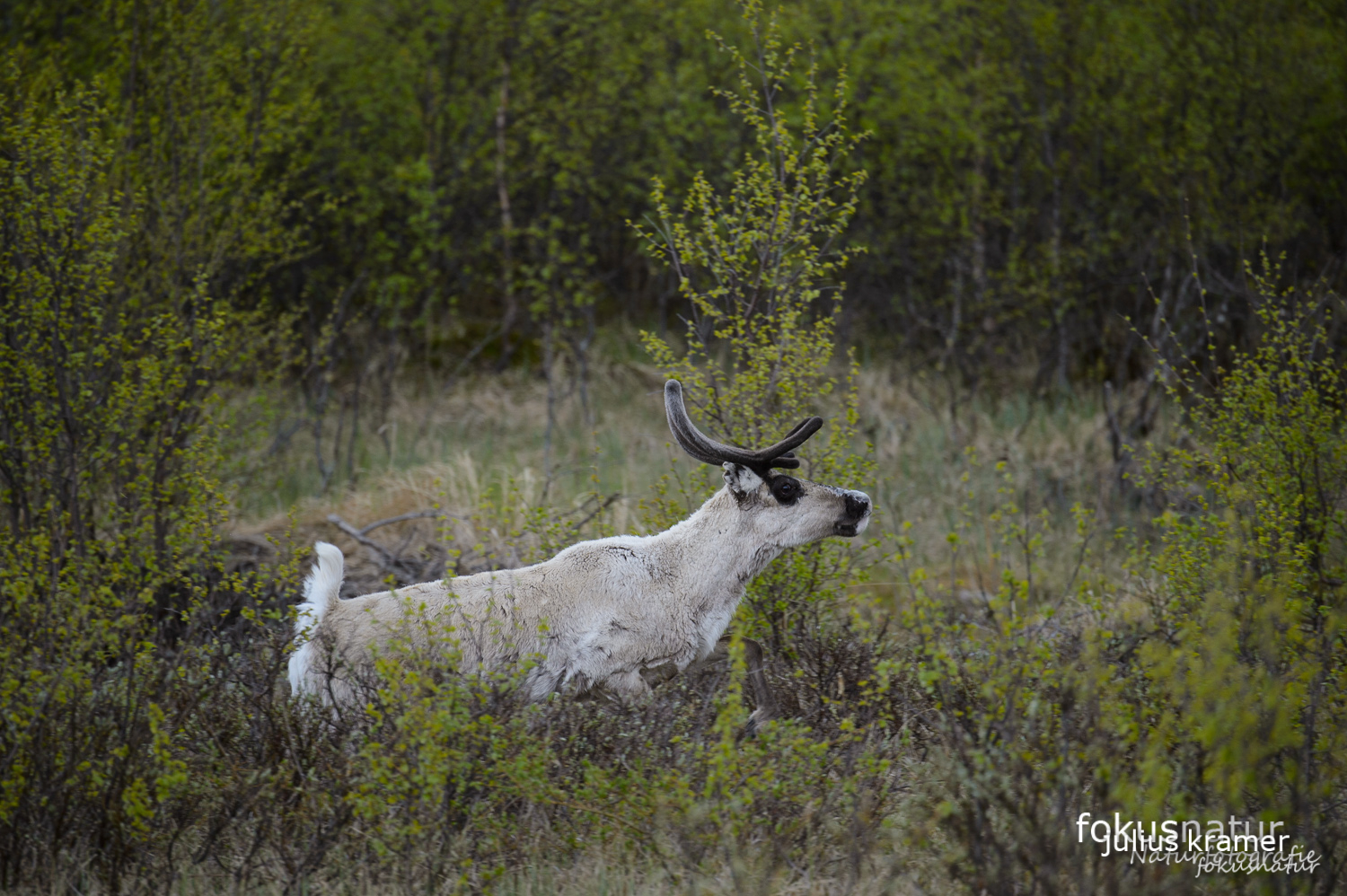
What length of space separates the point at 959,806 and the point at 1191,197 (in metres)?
11.9

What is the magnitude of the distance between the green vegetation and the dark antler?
1.91ft

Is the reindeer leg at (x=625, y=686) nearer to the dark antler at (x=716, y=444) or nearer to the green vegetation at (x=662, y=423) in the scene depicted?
the green vegetation at (x=662, y=423)

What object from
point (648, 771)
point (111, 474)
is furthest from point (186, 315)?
point (648, 771)

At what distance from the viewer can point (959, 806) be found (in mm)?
3818

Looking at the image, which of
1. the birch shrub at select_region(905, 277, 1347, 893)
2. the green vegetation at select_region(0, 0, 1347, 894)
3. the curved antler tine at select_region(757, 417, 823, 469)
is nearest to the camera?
the birch shrub at select_region(905, 277, 1347, 893)

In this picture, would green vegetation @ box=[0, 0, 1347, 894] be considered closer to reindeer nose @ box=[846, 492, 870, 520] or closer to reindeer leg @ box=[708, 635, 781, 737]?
reindeer leg @ box=[708, 635, 781, 737]

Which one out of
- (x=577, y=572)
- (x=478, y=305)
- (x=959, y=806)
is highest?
(x=959, y=806)

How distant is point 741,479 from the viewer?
19.6 feet

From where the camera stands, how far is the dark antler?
5.77 meters

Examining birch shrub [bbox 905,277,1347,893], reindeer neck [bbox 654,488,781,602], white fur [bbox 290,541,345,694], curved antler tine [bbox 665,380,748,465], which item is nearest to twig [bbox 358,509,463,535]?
white fur [bbox 290,541,345,694]

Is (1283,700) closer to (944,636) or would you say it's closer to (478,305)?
(944,636)

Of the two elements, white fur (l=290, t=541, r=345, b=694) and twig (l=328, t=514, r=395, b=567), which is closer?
white fur (l=290, t=541, r=345, b=694)

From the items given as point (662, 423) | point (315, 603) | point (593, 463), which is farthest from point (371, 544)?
point (662, 423)

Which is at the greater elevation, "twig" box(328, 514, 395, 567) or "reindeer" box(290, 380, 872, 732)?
"reindeer" box(290, 380, 872, 732)
